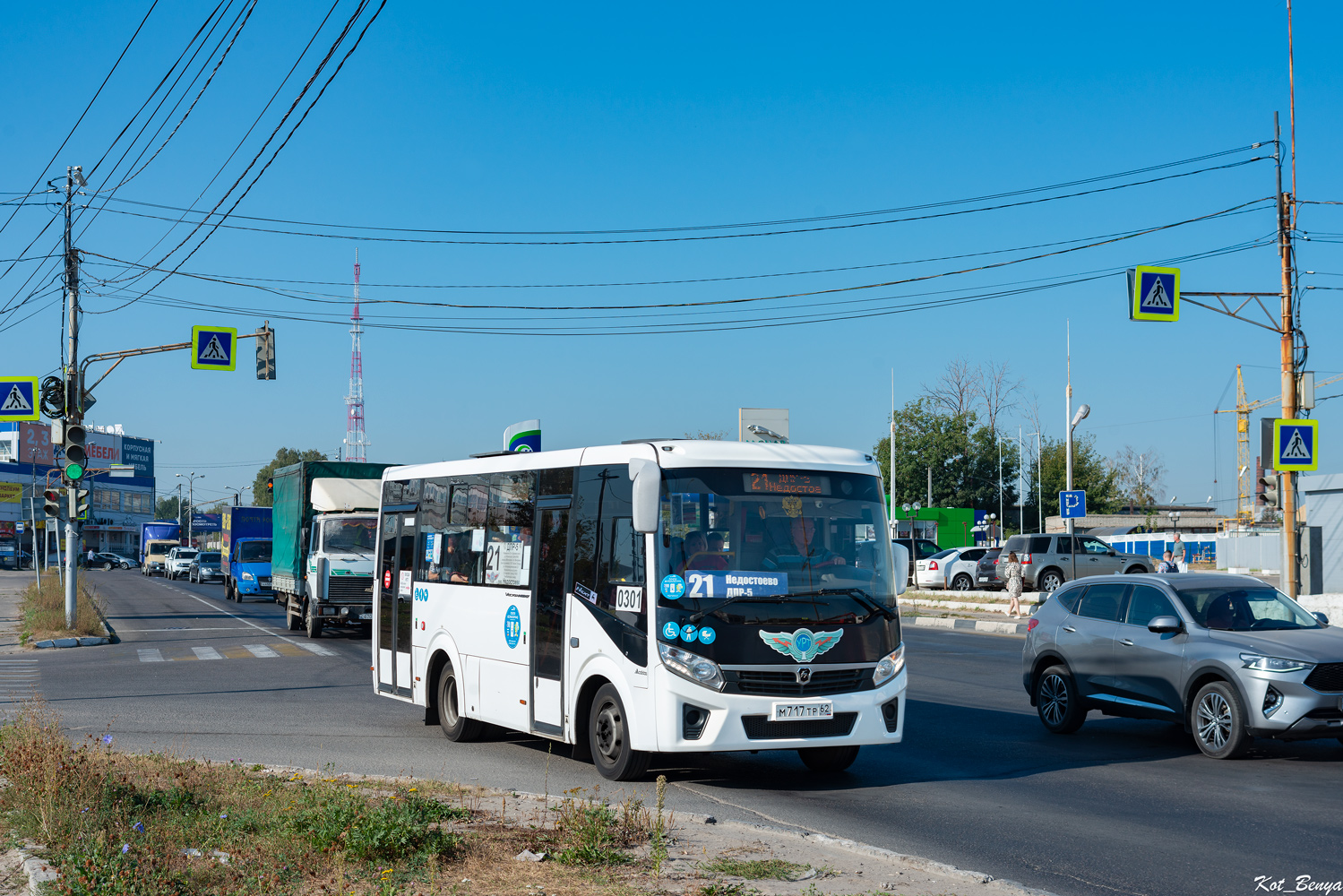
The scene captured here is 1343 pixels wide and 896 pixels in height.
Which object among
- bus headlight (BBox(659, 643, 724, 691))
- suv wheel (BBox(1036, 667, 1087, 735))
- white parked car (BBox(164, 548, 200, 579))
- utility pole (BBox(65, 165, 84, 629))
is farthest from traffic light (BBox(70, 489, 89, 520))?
white parked car (BBox(164, 548, 200, 579))

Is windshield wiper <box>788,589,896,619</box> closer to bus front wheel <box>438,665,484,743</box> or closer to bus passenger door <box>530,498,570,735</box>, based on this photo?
bus passenger door <box>530,498,570,735</box>

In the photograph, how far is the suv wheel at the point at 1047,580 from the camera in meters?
38.6

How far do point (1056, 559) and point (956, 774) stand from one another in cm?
2939

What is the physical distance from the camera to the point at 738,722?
30.3ft

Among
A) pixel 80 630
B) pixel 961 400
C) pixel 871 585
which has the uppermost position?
pixel 961 400

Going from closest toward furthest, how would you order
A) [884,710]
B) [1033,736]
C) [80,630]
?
[884,710] → [1033,736] → [80,630]

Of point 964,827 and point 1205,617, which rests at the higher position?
point 1205,617

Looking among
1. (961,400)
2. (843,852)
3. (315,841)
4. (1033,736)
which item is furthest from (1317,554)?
(961,400)

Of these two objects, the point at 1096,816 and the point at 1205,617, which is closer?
the point at 1096,816

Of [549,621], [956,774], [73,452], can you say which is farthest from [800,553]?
[73,452]

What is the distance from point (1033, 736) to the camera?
1285 cm

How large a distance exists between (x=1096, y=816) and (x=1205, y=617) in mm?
3608

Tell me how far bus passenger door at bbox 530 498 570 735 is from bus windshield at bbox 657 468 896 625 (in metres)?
1.43

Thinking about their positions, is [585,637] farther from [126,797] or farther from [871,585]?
Answer: [126,797]
